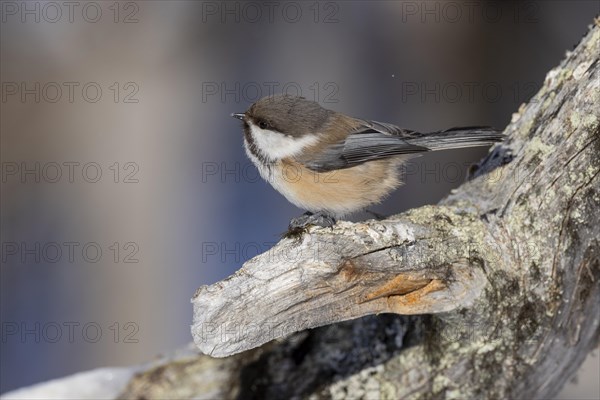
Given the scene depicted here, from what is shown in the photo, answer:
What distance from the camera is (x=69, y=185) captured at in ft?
17.2

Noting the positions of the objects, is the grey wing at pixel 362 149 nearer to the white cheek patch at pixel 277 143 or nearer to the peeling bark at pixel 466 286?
the white cheek patch at pixel 277 143

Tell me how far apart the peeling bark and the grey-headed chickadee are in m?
0.40

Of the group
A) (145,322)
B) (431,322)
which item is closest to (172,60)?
(145,322)

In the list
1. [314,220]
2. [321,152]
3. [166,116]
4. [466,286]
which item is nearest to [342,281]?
[466,286]

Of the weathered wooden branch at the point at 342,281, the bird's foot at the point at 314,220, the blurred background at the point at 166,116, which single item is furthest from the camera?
the blurred background at the point at 166,116

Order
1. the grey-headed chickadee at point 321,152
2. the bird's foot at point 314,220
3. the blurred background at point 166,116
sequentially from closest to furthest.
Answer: the bird's foot at point 314,220
the grey-headed chickadee at point 321,152
the blurred background at point 166,116

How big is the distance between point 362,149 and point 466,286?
89 centimetres

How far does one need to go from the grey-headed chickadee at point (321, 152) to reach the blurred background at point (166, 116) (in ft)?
6.30

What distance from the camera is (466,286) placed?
7.52 feet

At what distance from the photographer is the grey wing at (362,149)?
2893 mm

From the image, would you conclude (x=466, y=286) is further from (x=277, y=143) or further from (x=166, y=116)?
(x=166, y=116)

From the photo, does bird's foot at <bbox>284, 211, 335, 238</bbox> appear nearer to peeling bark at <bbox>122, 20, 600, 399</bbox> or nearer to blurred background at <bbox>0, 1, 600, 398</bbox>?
peeling bark at <bbox>122, 20, 600, 399</bbox>

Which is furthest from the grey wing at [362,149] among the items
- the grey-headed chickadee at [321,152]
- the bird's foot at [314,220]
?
the bird's foot at [314,220]

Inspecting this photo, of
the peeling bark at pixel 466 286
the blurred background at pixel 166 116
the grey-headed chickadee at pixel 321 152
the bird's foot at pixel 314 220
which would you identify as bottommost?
the peeling bark at pixel 466 286
